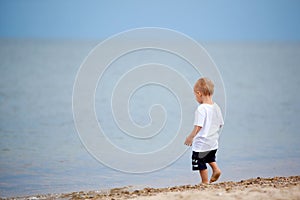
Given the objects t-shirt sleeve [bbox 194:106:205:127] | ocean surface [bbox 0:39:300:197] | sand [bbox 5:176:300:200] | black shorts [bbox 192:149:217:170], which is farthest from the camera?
ocean surface [bbox 0:39:300:197]

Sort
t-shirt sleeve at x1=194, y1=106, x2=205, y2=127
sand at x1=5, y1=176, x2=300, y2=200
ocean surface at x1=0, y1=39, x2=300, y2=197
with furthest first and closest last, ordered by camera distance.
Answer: ocean surface at x1=0, y1=39, x2=300, y2=197, t-shirt sleeve at x1=194, y1=106, x2=205, y2=127, sand at x1=5, y1=176, x2=300, y2=200

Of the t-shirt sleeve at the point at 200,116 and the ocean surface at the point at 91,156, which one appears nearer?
the t-shirt sleeve at the point at 200,116

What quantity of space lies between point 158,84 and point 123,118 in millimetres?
9938

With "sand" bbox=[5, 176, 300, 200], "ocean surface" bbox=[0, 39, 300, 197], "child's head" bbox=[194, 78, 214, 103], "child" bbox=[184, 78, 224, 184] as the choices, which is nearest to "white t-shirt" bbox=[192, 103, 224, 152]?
"child" bbox=[184, 78, 224, 184]

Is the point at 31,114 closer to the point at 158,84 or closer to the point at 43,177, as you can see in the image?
the point at 43,177

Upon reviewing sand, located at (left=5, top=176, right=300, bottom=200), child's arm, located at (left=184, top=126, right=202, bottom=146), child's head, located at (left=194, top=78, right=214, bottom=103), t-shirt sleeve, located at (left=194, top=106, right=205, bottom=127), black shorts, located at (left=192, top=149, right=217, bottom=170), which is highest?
child's head, located at (left=194, top=78, right=214, bottom=103)

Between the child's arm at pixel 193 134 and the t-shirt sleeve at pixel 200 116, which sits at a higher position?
the t-shirt sleeve at pixel 200 116

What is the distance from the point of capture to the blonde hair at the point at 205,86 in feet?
23.1

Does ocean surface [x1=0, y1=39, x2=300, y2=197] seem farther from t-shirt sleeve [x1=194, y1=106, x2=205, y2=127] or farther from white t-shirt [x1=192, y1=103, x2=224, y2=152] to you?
t-shirt sleeve [x1=194, y1=106, x2=205, y2=127]

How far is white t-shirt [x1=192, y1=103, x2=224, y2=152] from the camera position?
276 inches

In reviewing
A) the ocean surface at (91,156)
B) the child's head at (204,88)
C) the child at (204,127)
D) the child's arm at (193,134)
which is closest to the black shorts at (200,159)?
the child at (204,127)

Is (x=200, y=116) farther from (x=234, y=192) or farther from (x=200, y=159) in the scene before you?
(x=234, y=192)

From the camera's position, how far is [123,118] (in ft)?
49.2

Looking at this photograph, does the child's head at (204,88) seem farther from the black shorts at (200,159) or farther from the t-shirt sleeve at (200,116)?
the black shorts at (200,159)
